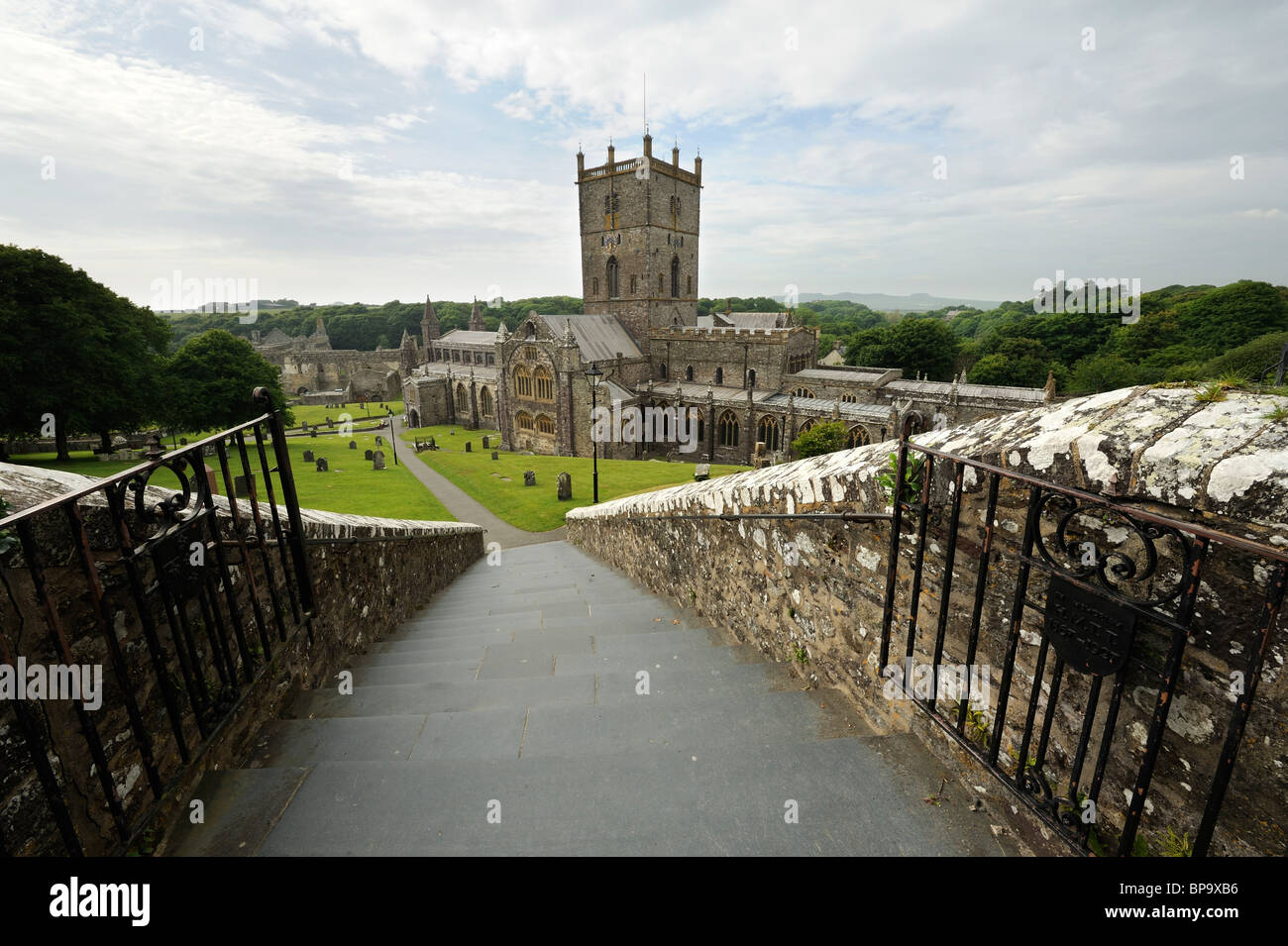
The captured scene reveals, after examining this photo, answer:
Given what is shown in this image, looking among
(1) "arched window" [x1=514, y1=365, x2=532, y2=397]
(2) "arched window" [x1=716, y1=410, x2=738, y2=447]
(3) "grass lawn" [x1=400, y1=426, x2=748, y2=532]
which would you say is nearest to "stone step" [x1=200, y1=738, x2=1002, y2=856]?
(3) "grass lawn" [x1=400, y1=426, x2=748, y2=532]

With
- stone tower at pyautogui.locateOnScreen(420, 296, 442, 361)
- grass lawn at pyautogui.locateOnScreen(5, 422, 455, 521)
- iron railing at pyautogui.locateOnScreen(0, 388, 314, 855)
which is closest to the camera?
iron railing at pyautogui.locateOnScreen(0, 388, 314, 855)

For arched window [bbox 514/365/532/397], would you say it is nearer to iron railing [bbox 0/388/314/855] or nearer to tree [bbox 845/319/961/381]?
tree [bbox 845/319/961/381]

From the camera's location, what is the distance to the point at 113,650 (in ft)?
7.32

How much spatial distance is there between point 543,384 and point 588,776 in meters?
42.5

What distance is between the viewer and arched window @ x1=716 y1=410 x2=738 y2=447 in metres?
41.0

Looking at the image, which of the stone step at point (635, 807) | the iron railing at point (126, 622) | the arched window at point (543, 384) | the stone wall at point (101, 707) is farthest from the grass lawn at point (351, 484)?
the stone step at point (635, 807)

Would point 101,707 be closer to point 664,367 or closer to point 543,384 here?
point 543,384

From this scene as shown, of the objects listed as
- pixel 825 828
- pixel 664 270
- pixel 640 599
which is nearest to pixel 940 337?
pixel 664 270

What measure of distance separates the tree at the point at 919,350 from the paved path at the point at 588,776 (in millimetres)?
63594

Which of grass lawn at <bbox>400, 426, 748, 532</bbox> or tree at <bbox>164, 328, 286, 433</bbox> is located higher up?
tree at <bbox>164, 328, 286, 433</bbox>

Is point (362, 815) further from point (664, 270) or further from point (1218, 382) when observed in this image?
point (664, 270)

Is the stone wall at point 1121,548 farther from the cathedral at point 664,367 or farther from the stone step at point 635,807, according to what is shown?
the cathedral at point 664,367

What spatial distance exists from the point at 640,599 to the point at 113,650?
651 centimetres

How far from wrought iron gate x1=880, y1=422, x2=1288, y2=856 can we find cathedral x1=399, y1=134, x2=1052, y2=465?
110 feet
